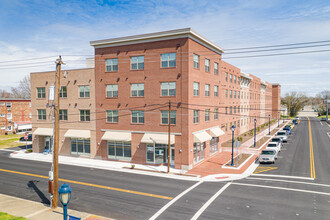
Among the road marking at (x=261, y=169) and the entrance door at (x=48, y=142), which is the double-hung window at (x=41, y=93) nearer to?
the entrance door at (x=48, y=142)

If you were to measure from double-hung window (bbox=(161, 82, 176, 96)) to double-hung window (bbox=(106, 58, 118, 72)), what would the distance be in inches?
277

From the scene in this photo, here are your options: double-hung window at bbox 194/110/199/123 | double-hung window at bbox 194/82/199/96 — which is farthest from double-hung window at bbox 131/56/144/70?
double-hung window at bbox 194/110/199/123

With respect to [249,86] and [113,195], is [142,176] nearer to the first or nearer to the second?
[113,195]

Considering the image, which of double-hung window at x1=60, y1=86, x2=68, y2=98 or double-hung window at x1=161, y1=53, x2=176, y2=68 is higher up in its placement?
double-hung window at x1=161, y1=53, x2=176, y2=68

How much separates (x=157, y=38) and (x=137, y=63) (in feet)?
12.7

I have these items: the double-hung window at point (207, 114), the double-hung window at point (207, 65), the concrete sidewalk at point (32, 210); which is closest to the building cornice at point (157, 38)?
the double-hung window at point (207, 65)

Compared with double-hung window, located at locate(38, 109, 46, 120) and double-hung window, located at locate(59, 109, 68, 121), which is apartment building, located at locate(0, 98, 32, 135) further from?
double-hung window, located at locate(59, 109, 68, 121)

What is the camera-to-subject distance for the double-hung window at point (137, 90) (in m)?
29.0

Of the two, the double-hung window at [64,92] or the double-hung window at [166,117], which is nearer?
the double-hung window at [166,117]

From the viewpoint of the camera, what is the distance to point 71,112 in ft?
111

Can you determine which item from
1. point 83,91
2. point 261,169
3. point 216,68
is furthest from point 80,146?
point 261,169

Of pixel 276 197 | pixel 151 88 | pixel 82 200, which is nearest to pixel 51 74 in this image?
pixel 151 88

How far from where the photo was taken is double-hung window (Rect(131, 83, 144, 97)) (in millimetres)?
28969

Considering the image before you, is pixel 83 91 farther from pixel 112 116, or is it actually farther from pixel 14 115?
pixel 14 115
